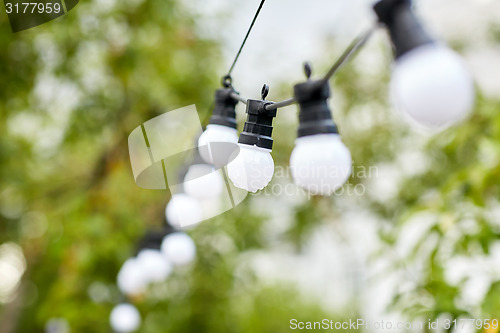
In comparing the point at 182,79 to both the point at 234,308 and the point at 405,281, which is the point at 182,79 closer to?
the point at 405,281

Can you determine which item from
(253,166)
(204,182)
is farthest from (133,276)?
(253,166)

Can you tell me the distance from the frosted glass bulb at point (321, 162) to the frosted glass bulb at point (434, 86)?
0.62 ft

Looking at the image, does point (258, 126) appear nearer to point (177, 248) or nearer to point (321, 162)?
point (321, 162)

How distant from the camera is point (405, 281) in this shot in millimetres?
1641

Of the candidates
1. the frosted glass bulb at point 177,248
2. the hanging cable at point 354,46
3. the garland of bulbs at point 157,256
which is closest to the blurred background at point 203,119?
the garland of bulbs at point 157,256

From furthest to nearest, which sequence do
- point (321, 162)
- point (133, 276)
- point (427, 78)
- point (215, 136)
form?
1. point (133, 276)
2. point (215, 136)
3. point (321, 162)
4. point (427, 78)

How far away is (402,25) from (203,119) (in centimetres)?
222

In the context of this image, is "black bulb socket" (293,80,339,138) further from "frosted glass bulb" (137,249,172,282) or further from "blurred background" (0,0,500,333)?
"blurred background" (0,0,500,333)

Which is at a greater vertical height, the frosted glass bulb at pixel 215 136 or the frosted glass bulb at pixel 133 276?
the frosted glass bulb at pixel 215 136

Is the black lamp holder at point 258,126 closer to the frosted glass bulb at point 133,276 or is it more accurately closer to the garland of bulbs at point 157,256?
the garland of bulbs at point 157,256

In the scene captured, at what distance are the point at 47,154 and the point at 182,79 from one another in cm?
153

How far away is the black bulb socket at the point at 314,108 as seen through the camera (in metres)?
0.59

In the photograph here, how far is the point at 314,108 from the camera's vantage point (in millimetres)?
593

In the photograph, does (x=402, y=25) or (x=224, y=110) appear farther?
(x=224, y=110)
